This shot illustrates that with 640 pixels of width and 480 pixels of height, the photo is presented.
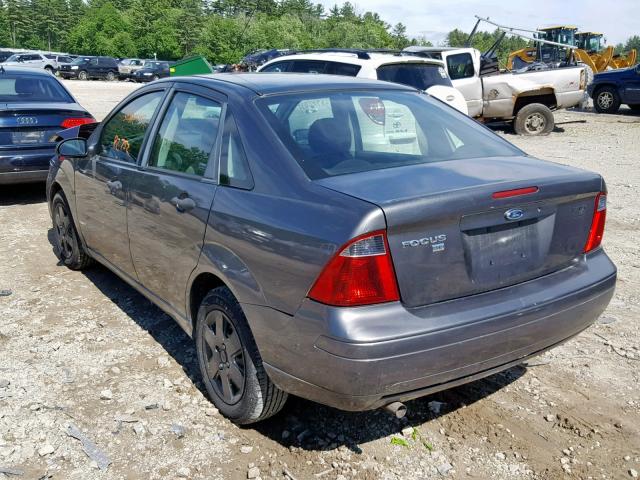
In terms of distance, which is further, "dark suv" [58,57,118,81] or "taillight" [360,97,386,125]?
"dark suv" [58,57,118,81]

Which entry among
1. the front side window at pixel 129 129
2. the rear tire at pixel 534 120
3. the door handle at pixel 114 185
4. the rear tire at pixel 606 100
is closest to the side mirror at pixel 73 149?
the front side window at pixel 129 129

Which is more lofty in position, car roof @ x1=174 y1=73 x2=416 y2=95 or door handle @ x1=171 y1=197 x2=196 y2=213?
car roof @ x1=174 y1=73 x2=416 y2=95

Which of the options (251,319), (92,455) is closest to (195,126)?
(251,319)

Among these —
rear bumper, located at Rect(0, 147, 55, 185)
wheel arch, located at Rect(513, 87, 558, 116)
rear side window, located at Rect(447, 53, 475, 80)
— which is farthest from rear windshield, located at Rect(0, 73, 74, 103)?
wheel arch, located at Rect(513, 87, 558, 116)

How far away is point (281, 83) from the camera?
3.61m

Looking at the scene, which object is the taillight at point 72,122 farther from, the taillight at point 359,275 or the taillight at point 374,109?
the taillight at point 359,275

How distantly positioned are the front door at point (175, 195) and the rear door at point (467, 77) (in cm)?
1152

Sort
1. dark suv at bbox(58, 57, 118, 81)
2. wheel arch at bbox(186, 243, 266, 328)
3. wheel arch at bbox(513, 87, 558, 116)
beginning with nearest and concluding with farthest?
wheel arch at bbox(186, 243, 266, 328) → wheel arch at bbox(513, 87, 558, 116) → dark suv at bbox(58, 57, 118, 81)

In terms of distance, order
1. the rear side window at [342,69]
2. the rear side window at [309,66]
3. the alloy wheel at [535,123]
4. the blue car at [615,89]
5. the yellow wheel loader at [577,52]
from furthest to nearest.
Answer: the yellow wheel loader at [577,52]
the blue car at [615,89]
the alloy wheel at [535,123]
the rear side window at [309,66]
the rear side window at [342,69]

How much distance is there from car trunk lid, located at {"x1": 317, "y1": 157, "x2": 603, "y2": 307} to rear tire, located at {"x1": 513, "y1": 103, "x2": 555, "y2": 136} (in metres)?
12.9

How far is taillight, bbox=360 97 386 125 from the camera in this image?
12.0ft

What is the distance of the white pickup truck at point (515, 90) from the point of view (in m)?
14.5

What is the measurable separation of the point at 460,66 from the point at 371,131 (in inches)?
466

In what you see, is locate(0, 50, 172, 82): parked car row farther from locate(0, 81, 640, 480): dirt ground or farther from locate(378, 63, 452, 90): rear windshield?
locate(0, 81, 640, 480): dirt ground
